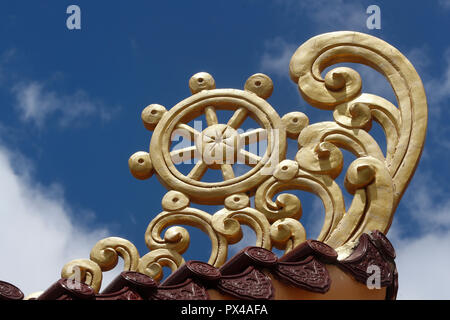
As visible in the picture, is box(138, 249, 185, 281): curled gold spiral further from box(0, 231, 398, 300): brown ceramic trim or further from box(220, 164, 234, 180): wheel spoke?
box(0, 231, 398, 300): brown ceramic trim

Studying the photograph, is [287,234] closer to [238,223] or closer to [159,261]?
[238,223]

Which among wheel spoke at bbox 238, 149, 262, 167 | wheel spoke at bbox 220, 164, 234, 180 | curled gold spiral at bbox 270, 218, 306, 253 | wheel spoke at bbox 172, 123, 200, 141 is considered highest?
wheel spoke at bbox 172, 123, 200, 141

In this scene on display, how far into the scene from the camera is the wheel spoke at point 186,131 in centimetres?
625

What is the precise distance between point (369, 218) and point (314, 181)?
413mm

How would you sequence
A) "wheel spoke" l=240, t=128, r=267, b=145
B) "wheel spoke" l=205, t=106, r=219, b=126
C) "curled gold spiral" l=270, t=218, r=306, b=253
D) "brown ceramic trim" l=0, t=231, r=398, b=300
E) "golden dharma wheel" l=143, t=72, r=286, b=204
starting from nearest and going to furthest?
"brown ceramic trim" l=0, t=231, r=398, b=300, "curled gold spiral" l=270, t=218, r=306, b=253, "golden dharma wheel" l=143, t=72, r=286, b=204, "wheel spoke" l=240, t=128, r=267, b=145, "wheel spoke" l=205, t=106, r=219, b=126

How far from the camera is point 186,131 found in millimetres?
6277

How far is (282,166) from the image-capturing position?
234 inches

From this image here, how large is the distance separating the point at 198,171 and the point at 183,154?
158mm

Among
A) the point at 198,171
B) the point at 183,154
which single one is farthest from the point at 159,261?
the point at 183,154

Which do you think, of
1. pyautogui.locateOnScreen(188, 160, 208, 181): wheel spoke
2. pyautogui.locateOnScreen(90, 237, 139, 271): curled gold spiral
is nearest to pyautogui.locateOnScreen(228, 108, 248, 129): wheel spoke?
pyautogui.locateOnScreen(188, 160, 208, 181): wheel spoke

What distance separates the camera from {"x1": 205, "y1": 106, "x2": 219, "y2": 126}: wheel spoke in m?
6.28

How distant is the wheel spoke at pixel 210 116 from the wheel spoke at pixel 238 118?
0.10 meters

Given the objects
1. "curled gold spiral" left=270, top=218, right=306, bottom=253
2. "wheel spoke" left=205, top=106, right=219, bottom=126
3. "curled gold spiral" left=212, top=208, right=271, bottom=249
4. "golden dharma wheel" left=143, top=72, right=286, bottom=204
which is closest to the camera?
"curled gold spiral" left=270, top=218, right=306, bottom=253

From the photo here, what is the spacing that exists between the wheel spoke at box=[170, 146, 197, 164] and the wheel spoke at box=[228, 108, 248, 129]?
0.27 metres
